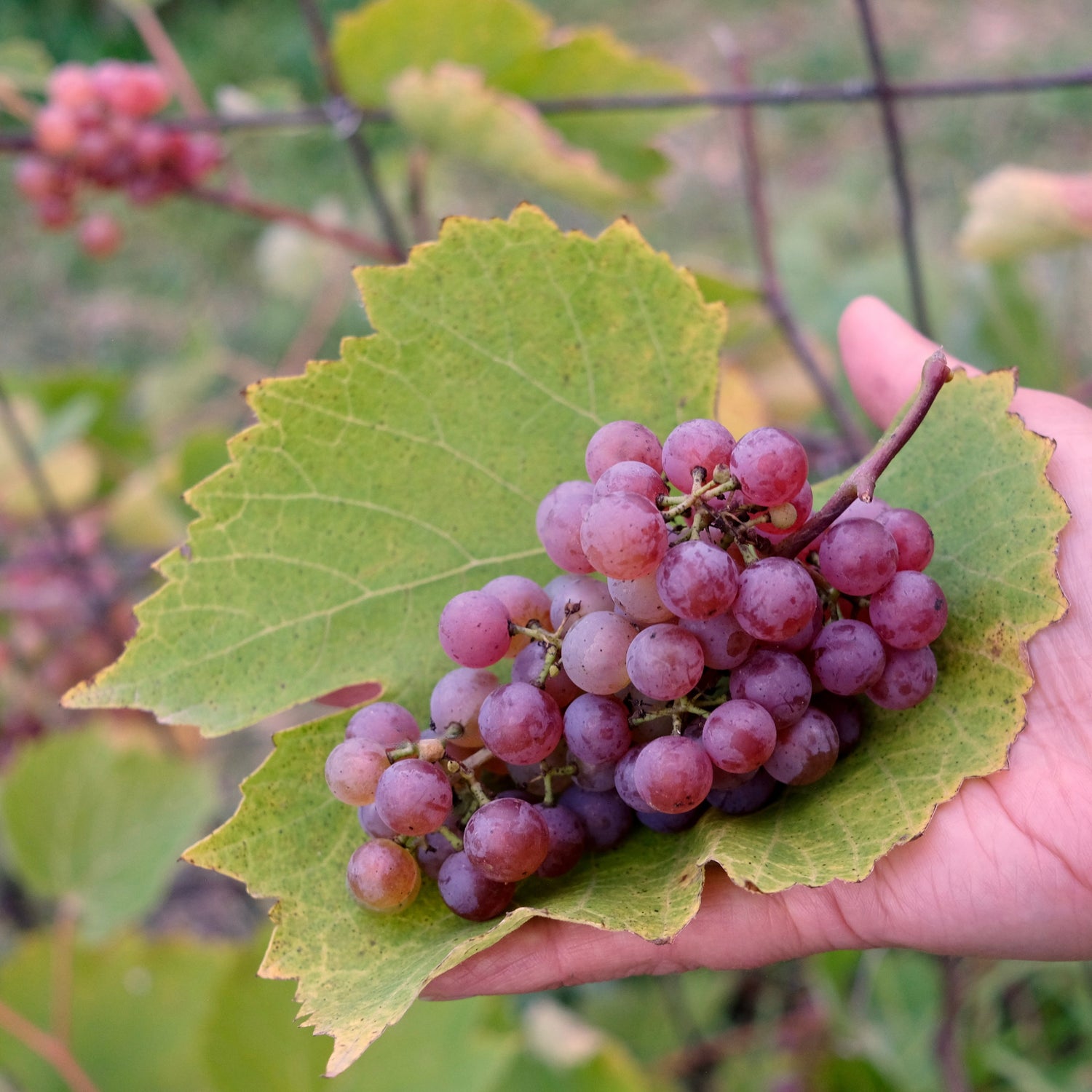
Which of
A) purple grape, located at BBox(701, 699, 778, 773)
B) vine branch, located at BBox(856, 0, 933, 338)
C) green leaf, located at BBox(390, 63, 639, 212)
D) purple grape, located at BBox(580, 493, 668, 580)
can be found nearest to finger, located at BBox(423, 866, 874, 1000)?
purple grape, located at BBox(701, 699, 778, 773)

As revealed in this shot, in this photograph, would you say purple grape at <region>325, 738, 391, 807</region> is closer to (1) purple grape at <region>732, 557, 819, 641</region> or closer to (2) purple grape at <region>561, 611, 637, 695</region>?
(2) purple grape at <region>561, 611, 637, 695</region>

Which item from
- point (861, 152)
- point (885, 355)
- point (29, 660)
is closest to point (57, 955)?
point (29, 660)

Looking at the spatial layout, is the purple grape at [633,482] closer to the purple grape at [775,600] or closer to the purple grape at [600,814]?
the purple grape at [775,600]

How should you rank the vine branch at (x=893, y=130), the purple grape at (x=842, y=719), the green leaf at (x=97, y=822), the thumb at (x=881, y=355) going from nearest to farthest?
the purple grape at (x=842, y=719) → the thumb at (x=881, y=355) → the vine branch at (x=893, y=130) → the green leaf at (x=97, y=822)

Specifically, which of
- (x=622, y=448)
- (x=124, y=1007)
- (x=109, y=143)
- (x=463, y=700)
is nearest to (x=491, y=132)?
(x=109, y=143)

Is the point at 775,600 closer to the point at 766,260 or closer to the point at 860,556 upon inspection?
the point at 860,556

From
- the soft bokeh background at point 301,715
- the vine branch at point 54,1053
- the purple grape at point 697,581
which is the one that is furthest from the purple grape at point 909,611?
the vine branch at point 54,1053
